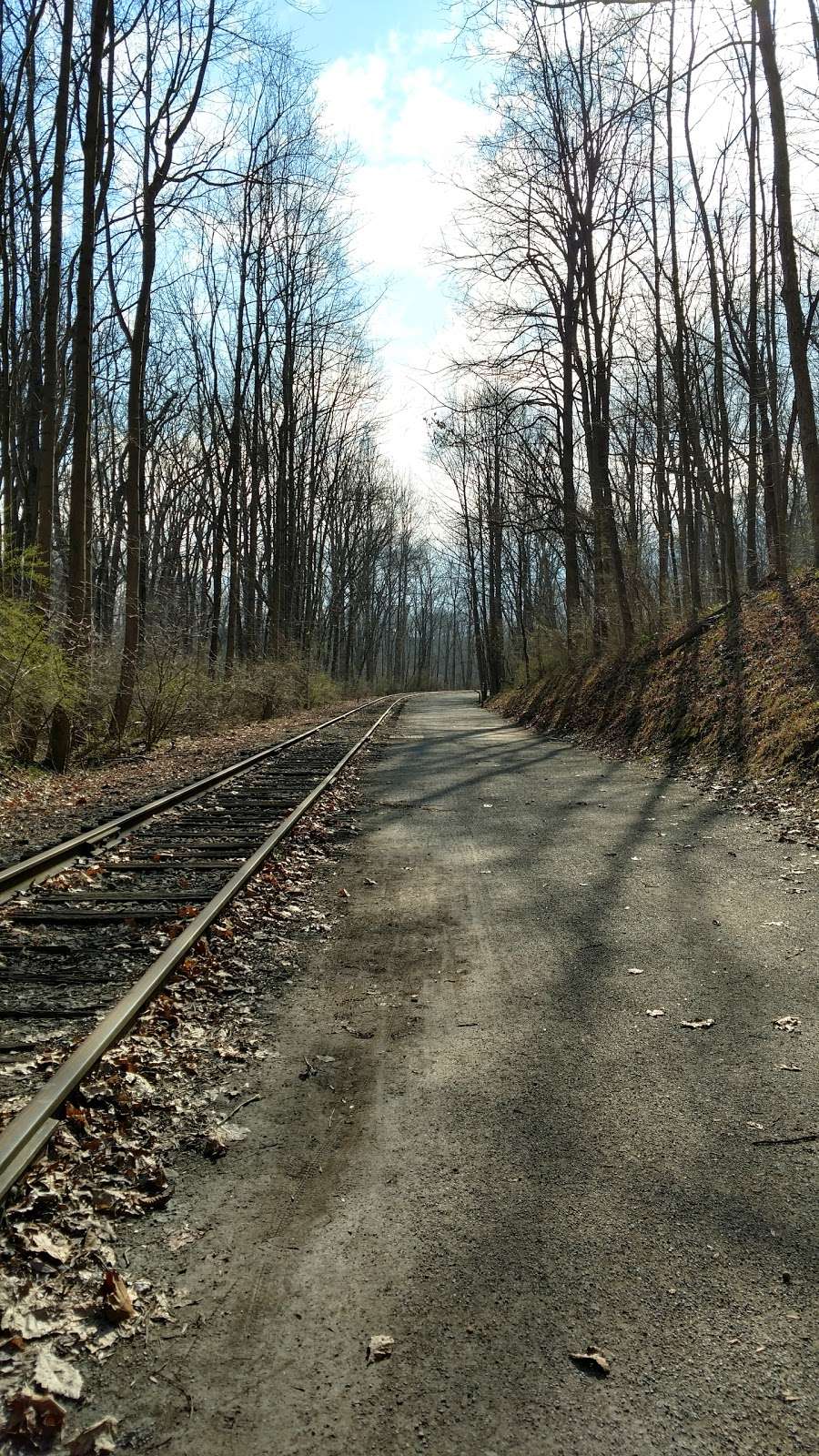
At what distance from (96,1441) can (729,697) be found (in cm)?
1245

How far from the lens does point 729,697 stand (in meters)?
13.0

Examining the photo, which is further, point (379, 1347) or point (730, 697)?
point (730, 697)

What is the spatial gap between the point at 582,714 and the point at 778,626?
6.95m

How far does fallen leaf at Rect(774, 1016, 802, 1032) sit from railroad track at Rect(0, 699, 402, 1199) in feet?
9.76

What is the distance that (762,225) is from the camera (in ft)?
68.8

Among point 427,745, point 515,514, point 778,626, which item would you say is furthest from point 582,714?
point 515,514

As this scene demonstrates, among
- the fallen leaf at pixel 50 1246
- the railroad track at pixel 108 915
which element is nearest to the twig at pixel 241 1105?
the railroad track at pixel 108 915

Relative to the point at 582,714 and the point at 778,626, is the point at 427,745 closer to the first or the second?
the point at 582,714

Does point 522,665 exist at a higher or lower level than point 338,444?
lower

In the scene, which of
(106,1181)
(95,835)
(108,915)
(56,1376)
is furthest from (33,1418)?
(95,835)

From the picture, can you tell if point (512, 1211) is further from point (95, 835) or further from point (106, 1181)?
point (95, 835)

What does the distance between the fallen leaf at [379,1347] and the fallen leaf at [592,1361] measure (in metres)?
0.45

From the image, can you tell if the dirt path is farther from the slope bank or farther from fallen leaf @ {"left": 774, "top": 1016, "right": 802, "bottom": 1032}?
the slope bank

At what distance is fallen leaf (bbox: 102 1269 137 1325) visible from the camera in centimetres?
234
